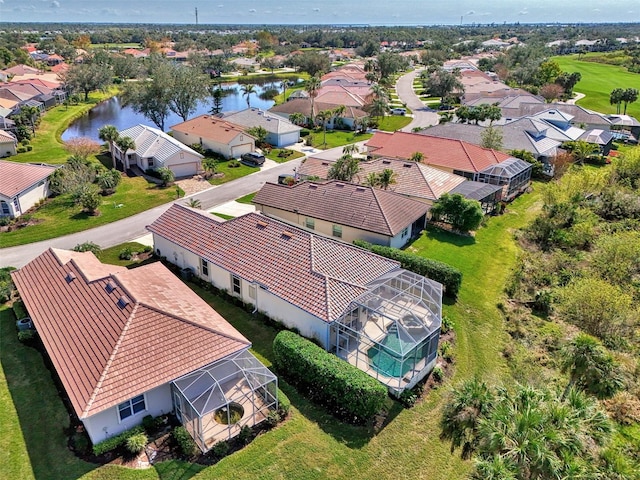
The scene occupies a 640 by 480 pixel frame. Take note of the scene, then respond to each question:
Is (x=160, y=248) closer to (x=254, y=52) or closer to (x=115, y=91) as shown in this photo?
(x=115, y=91)

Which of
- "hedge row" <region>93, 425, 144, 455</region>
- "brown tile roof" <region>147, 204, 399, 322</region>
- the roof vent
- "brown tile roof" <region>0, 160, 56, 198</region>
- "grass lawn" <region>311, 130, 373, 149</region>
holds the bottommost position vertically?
"hedge row" <region>93, 425, 144, 455</region>

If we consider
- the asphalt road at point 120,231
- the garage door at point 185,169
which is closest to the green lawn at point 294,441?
the asphalt road at point 120,231

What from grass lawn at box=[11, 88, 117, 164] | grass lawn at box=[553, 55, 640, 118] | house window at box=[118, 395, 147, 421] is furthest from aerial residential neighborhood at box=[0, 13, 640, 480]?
grass lawn at box=[553, 55, 640, 118]

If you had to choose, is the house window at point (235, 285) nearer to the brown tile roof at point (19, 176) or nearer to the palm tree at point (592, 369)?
the palm tree at point (592, 369)

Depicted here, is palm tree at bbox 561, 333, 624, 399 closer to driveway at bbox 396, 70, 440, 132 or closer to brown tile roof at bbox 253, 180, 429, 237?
brown tile roof at bbox 253, 180, 429, 237

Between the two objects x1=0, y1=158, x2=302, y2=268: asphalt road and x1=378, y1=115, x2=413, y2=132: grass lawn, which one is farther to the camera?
x1=378, y1=115, x2=413, y2=132: grass lawn

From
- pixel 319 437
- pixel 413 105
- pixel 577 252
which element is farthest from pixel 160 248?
pixel 413 105
